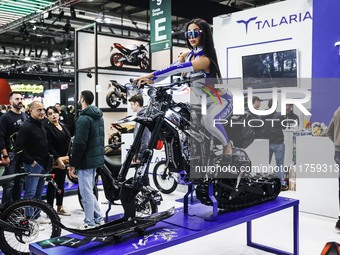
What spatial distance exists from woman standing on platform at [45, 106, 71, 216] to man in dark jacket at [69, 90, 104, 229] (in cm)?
98

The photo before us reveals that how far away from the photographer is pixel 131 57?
10.2 metres

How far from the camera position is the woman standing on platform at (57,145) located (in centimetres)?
494

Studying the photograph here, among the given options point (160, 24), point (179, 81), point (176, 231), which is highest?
point (160, 24)

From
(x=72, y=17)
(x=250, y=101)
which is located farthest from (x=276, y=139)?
(x=72, y=17)

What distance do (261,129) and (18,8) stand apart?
692 cm

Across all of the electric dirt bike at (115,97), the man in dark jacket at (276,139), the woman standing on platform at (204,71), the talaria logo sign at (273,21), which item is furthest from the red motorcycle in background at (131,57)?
the woman standing on platform at (204,71)

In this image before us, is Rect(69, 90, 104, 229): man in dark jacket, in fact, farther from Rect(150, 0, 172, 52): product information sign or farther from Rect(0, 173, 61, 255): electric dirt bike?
Rect(150, 0, 172, 52): product information sign

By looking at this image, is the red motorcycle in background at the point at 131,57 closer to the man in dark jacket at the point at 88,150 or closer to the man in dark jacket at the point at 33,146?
the man in dark jacket at the point at 33,146

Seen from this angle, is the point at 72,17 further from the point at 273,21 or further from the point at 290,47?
the point at 290,47

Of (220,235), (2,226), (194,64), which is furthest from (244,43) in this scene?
(2,226)

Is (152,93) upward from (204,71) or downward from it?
downward

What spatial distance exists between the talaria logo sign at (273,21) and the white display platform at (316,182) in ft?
9.18

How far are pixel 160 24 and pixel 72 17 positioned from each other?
4.33m

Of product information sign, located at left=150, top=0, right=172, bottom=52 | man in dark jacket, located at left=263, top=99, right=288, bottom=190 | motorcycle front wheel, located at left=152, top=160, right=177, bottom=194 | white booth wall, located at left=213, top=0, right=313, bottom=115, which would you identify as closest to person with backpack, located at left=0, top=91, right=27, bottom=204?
motorcycle front wheel, located at left=152, top=160, right=177, bottom=194
